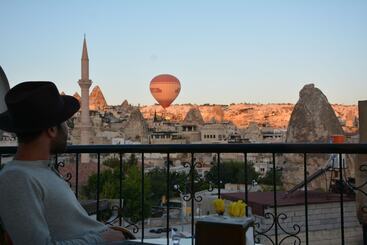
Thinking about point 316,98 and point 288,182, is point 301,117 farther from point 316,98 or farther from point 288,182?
point 288,182

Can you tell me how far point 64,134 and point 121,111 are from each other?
99.8 meters

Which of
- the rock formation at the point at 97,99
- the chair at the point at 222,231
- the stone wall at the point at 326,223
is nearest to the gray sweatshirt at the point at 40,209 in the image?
the chair at the point at 222,231

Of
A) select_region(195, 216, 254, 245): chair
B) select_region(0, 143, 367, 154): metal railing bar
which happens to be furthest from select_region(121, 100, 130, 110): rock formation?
select_region(195, 216, 254, 245): chair

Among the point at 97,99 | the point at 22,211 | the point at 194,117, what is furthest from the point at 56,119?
the point at 97,99

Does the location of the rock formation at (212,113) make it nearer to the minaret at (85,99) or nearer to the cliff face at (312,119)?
the minaret at (85,99)

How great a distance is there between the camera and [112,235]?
149 centimetres

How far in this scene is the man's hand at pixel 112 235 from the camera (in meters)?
1.47

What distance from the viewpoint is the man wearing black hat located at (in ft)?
3.90

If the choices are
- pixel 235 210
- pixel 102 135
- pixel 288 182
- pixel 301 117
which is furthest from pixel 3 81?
pixel 102 135

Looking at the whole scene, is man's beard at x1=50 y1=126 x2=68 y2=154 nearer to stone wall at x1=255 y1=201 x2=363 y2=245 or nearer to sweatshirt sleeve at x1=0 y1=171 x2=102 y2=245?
sweatshirt sleeve at x1=0 y1=171 x2=102 y2=245

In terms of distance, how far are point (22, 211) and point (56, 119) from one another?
12.5 inches

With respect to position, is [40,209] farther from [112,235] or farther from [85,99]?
[85,99]

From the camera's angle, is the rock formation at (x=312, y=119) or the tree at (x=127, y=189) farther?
the rock formation at (x=312, y=119)

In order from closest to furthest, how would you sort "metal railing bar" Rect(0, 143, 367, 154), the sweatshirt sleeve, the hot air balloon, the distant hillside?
the sweatshirt sleeve, "metal railing bar" Rect(0, 143, 367, 154), the hot air balloon, the distant hillside
